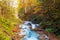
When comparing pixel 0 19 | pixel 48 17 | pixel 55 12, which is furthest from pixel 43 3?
pixel 0 19

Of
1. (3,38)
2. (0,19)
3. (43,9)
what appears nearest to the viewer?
(3,38)

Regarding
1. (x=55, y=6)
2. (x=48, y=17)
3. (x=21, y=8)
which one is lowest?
(x=21, y=8)

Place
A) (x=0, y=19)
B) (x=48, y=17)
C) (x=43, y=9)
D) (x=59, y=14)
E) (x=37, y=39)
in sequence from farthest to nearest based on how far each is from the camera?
1. (x=43, y=9)
2. (x=48, y=17)
3. (x=59, y=14)
4. (x=37, y=39)
5. (x=0, y=19)

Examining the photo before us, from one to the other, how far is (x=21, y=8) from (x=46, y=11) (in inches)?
788

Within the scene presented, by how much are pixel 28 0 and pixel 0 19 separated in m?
26.4

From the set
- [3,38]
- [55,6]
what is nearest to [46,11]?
[55,6]

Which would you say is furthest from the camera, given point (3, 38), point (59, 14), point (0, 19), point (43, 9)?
point (43, 9)

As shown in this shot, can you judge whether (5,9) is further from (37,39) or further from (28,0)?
(28,0)

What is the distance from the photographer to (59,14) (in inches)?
728

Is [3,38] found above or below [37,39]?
above

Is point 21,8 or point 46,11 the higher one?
point 46,11

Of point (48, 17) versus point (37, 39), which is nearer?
point (37, 39)

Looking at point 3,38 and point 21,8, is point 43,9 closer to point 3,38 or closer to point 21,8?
point 3,38

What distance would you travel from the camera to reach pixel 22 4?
136 feet
